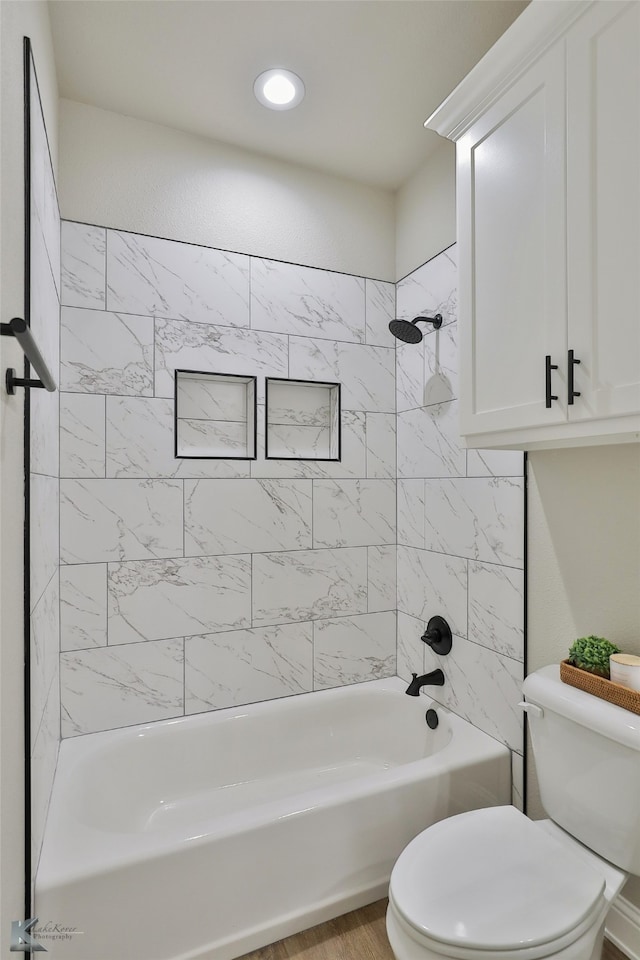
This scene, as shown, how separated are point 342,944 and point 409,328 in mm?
2116

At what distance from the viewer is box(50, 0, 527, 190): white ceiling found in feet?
5.33

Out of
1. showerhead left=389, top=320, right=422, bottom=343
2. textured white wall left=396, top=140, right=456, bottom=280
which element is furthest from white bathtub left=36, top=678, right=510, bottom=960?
textured white wall left=396, top=140, right=456, bottom=280

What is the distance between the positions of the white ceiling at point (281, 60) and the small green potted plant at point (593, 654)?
1.94 m

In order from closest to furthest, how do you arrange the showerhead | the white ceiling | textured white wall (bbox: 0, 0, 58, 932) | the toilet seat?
textured white wall (bbox: 0, 0, 58, 932)
the toilet seat
the white ceiling
the showerhead

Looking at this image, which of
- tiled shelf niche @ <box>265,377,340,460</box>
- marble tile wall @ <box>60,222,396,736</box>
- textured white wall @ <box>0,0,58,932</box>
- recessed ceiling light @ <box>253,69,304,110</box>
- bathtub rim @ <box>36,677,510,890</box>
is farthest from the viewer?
tiled shelf niche @ <box>265,377,340,460</box>

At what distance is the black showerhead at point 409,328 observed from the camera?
2158 millimetres

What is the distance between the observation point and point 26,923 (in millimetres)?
1116

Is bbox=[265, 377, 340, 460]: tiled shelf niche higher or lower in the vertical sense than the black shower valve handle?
higher

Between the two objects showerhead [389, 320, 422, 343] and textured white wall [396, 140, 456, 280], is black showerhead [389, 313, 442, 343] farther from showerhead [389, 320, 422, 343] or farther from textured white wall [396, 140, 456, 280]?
textured white wall [396, 140, 456, 280]

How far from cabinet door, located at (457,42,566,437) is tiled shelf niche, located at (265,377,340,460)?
95cm

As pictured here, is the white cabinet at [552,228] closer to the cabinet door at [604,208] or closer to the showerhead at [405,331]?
the cabinet door at [604,208]

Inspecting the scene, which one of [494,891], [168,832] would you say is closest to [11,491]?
[168,832]

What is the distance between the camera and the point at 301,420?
241cm

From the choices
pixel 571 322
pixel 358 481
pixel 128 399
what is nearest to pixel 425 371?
pixel 358 481
